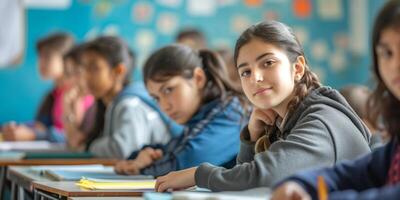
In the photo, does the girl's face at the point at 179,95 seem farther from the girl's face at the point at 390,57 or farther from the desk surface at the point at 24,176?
the girl's face at the point at 390,57

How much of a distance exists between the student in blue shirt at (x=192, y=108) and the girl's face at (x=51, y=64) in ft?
9.03

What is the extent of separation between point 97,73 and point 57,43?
2.01 m

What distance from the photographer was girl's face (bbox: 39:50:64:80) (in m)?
5.25

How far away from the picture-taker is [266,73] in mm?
1779

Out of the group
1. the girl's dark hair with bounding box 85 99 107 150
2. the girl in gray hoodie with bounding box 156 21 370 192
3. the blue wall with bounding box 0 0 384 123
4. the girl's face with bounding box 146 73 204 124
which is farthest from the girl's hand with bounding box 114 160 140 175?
the blue wall with bounding box 0 0 384 123

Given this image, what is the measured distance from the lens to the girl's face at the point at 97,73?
11.1 ft

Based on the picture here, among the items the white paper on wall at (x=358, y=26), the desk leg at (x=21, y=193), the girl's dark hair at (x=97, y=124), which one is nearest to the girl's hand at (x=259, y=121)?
the desk leg at (x=21, y=193)

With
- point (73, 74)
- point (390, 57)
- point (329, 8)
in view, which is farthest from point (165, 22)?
point (390, 57)

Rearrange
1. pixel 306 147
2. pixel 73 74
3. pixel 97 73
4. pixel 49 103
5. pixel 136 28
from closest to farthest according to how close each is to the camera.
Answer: pixel 306 147
pixel 97 73
pixel 73 74
pixel 49 103
pixel 136 28

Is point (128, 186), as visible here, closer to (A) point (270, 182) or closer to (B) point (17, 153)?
(A) point (270, 182)

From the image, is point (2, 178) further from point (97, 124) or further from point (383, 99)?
point (383, 99)

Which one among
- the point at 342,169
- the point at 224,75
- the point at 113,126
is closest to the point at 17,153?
the point at 113,126

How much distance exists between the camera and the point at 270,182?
1.57 meters

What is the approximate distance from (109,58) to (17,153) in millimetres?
593
